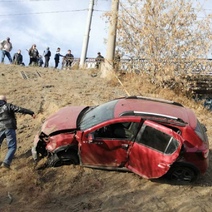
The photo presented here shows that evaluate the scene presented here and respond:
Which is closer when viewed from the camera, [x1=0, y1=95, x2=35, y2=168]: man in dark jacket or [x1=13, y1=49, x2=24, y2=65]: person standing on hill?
[x1=0, y1=95, x2=35, y2=168]: man in dark jacket

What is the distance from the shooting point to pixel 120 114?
729 cm

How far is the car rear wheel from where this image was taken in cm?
711

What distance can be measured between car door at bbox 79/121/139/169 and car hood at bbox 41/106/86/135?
18.7 inches

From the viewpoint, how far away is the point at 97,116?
7668mm

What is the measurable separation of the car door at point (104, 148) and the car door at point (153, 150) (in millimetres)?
176

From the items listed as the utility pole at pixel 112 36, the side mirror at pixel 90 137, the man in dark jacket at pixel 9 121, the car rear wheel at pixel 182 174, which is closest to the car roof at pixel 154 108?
the side mirror at pixel 90 137

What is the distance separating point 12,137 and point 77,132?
1680mm

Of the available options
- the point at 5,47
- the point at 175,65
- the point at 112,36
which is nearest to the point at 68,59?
the point at 5,47

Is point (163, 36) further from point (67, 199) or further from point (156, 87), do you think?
point (67, 199)

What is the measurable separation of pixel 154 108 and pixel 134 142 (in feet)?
3.04

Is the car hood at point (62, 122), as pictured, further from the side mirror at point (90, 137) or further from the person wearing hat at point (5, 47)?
the person wearing hat at point (5, 47)

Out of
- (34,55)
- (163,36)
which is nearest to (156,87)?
(163,36)

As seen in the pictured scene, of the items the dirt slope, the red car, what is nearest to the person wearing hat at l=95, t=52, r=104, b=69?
the dirt slope

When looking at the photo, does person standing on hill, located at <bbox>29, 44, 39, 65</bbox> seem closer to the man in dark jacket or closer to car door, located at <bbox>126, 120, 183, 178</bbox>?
the man in dark jacket
